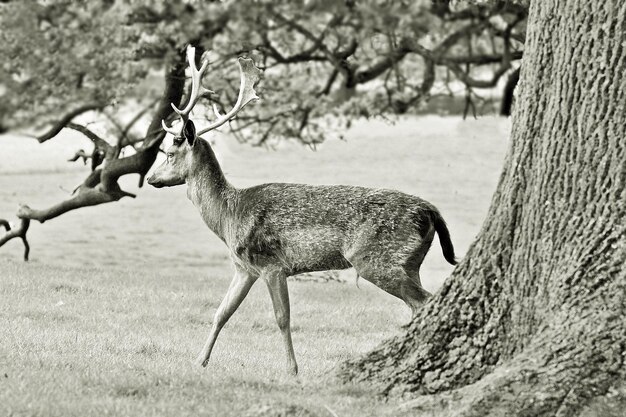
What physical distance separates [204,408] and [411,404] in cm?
119

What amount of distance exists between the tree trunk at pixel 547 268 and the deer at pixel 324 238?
169 centimetres

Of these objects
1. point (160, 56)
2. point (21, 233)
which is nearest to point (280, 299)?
point (160, 56)

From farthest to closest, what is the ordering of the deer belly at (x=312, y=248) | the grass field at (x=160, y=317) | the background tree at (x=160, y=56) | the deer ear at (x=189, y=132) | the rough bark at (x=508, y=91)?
the rough bark at (x=508, y=91), the background tree at (x=160, y=56), the deer ear at (x=189, y=132), the deer belly at (x=312, y=248), the grass field at (x=160, y=317)

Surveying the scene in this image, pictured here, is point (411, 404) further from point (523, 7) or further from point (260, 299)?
point (523, 7)

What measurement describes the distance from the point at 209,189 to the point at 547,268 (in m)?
3.88

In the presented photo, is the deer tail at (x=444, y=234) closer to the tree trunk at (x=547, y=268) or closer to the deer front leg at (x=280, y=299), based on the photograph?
the deer front leg at (x=280, y=299)

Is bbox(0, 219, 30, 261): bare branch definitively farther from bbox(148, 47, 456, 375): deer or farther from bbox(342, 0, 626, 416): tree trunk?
bbox(342, 0, 626, 416): tree trunk

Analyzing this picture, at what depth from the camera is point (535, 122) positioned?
6.49 meters

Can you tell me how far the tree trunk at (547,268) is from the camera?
5.82 meters

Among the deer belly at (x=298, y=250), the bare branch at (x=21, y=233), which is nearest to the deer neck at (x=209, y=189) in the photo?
the deer belly at (x=298, y=250)

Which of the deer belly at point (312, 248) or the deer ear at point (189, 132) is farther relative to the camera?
the deer ear at point (189, 132)

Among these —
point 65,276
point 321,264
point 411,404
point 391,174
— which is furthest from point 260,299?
point 391,174

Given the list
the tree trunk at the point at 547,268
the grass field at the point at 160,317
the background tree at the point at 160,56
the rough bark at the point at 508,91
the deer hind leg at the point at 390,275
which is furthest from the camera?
the rough bark at the point at 508,91

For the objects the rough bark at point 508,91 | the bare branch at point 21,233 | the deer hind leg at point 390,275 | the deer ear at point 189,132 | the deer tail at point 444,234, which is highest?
the deer ear at point 189,132
